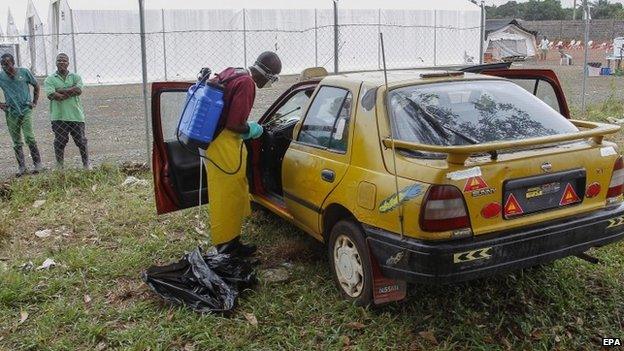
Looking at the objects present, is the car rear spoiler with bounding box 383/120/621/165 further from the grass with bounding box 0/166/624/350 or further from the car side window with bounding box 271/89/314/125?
the car side window with bounding box 271/89/314/125

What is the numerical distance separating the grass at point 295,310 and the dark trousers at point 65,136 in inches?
103

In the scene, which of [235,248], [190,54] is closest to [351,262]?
[235,248]

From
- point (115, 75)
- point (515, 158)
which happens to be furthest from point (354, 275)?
point (115, 75)

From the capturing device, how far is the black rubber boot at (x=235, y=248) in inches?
169

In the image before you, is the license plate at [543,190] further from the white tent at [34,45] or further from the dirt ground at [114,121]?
the white tent at [34,45]

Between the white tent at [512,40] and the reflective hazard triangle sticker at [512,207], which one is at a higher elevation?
the white tent at [512,40]

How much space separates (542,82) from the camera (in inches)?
177

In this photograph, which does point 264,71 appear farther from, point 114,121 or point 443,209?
point 114,121

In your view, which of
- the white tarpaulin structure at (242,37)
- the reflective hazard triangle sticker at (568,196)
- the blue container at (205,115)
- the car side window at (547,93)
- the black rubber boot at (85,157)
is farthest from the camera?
the white tarpaulin structure at (242,37)

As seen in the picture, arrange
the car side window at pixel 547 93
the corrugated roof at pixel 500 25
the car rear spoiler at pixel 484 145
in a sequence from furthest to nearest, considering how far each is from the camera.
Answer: the corrugated roof at pixel 500 25 → the car side window at pixel 547 93 → the car rear spoiler at pixel 484 145

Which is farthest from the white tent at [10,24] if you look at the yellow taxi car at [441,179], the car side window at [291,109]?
the yellow taxi car at [441,179]

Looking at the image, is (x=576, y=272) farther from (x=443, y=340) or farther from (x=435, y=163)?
(x=435, y=163)

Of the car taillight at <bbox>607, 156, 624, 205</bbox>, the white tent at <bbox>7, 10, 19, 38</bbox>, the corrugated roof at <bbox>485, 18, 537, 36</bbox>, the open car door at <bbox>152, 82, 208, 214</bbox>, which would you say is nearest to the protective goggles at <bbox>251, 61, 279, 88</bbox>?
the open car door at <bbox>152, 82, 208, 214</bbox>

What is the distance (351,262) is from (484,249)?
0.92 metres
